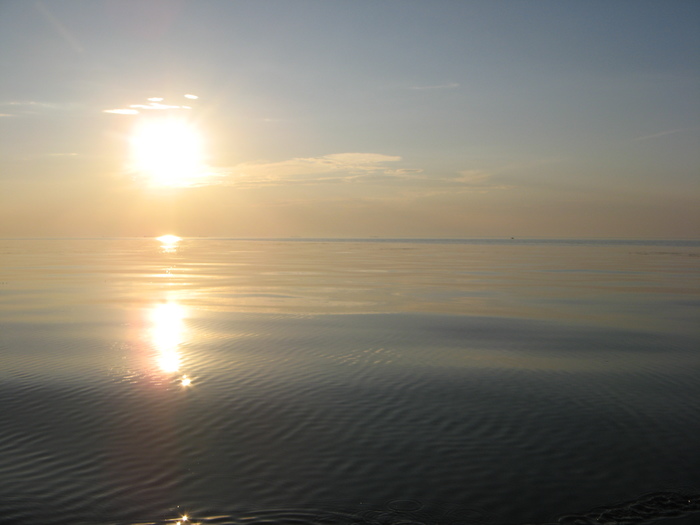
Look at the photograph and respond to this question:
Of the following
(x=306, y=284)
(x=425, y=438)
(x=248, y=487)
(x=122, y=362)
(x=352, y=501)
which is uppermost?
(x=306, y=284)

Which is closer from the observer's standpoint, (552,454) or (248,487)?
(248,487)

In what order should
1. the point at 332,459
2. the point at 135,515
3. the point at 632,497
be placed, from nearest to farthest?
the point at 135,515, the point at 632,497, the point at 332,459

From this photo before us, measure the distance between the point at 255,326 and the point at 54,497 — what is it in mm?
12877

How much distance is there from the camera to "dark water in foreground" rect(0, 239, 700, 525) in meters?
7.15

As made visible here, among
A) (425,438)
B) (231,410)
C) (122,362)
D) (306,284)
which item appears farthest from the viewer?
(306,284)

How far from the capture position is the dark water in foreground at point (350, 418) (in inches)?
282

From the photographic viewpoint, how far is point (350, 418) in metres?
10.3

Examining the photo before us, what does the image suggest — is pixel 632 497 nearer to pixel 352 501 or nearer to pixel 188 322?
pixel 352 501

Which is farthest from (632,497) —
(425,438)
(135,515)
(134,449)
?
(134,449)

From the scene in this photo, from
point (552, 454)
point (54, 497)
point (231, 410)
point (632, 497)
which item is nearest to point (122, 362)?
point (231, 410)

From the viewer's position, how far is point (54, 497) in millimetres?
7199

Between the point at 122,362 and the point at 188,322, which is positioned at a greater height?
the point at 188,322

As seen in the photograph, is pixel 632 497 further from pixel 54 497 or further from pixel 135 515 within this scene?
pixel 54 497

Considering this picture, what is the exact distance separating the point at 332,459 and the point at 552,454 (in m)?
3.53
